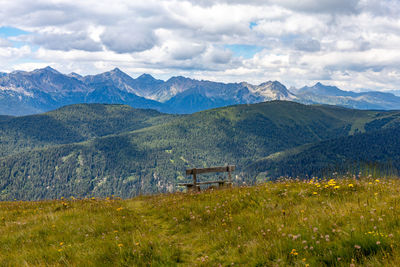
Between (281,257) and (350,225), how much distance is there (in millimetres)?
1735

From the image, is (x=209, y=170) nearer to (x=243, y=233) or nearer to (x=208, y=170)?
(x=208, y=170)

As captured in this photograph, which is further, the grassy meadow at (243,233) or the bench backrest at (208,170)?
the bench backrest at (208,170)

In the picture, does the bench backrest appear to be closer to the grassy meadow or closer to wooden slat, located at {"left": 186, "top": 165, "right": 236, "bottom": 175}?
wooden slat, located at {"left": 186, "top": 165, "right": 236, "bottom": 175}

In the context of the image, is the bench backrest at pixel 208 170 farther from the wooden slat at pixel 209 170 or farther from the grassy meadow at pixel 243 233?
the grassy meadow at pixel 243 233

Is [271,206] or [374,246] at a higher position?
[374,246]

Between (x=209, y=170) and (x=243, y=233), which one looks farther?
(x=209, y=170)

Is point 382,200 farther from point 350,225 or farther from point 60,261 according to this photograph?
point 60,261

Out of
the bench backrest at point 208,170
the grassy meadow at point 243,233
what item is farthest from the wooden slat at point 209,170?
the grassy meadow at point 243,233

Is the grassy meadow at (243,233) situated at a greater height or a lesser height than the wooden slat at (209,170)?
greater

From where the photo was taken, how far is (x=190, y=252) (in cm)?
682

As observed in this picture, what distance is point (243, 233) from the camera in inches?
267

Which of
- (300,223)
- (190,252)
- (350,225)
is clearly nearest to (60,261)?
(190,252)

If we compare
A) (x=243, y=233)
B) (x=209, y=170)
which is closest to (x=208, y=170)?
(x=209, y=170)

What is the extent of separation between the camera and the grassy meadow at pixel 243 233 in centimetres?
509
